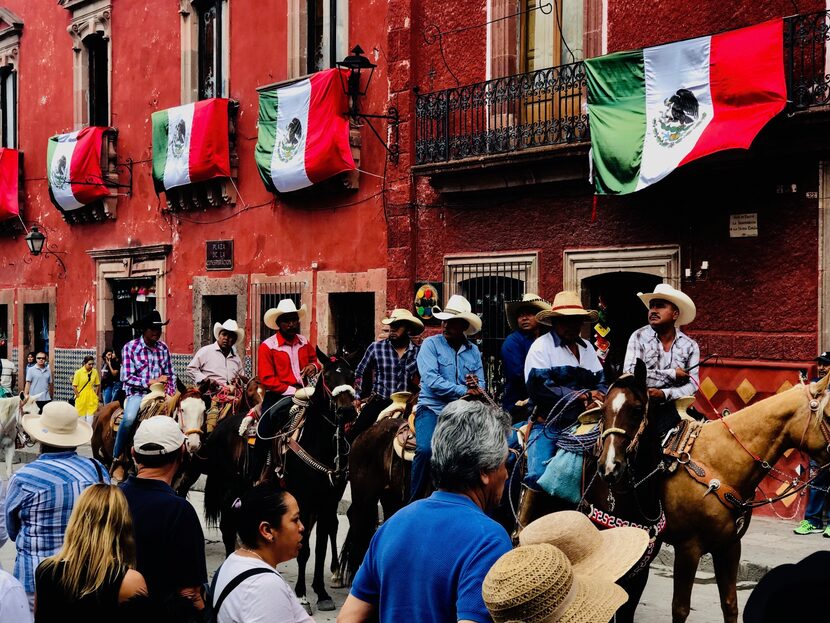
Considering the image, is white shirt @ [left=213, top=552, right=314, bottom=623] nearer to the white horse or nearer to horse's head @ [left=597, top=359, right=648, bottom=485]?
horse's head @ [left=597, top=359, right=648, bottom=485]

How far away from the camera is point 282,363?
33.9 feet

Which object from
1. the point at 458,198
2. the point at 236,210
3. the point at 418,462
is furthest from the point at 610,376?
the point at 236,210

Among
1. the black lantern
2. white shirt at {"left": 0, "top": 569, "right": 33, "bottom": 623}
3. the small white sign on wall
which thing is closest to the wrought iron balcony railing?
the small white sign on wall

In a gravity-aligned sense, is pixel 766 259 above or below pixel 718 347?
above

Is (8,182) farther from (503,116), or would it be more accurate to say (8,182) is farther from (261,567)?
(261,567)

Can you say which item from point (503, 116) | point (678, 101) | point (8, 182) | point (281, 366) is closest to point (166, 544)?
point (281, 366)

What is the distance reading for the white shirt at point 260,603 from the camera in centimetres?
379

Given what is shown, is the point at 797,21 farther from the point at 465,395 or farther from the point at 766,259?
the point at 465,395

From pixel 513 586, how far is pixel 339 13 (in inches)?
646

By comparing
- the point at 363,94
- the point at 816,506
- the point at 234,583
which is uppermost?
the point at 363,94

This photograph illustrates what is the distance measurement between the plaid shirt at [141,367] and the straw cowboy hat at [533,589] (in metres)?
10.3

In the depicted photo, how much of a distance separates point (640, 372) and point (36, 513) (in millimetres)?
3864

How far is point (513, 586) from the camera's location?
9.09 feet

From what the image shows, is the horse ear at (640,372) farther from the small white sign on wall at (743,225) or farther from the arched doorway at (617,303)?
the arched doorway at (617,303)
